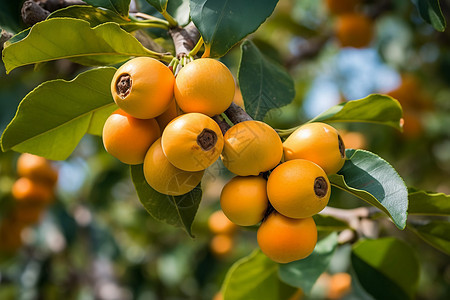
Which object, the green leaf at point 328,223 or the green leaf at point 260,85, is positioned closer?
the green leaf at point 260,85

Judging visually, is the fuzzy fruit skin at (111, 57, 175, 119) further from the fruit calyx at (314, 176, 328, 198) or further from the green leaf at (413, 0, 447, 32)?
the green leaf at (413, 0, 447, 32)

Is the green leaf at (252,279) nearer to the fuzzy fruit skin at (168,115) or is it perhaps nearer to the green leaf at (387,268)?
the green leaf at (387,268)

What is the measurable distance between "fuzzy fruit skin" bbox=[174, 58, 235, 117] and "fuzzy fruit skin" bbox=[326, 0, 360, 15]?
1.78m

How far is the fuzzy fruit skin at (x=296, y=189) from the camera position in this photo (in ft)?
2.23

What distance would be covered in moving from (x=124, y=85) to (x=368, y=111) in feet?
1.76

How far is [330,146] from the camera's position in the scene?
0.75m

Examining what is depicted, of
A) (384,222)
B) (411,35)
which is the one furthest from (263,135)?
(411,35)

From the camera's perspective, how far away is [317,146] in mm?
738

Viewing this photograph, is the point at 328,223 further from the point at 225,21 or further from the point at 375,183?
the point at 225,21

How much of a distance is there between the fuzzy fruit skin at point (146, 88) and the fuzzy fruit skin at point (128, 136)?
0.03 meters

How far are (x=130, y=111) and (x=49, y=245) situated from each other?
230 cm

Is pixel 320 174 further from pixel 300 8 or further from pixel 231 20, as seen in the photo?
pixel 300 8

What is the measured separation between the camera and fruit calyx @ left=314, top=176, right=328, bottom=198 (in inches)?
27.7

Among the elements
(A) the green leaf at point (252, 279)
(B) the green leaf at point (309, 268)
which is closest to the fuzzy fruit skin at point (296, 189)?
(B) the green leaf at point (309, 268)
